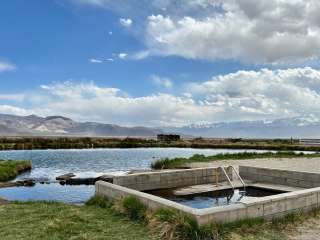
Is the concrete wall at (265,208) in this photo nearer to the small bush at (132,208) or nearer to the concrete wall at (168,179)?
the small bush at (132,208)

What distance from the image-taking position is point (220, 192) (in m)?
14.2

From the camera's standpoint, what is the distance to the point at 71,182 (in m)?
21.5

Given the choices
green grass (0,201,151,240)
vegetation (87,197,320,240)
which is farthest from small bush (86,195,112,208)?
vegetation (87,197,320,240)

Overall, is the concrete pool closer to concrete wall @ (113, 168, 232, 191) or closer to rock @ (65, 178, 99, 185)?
concrete wall @ (113, 168, 232, 191)

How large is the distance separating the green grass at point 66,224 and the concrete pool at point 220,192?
32.6 inches

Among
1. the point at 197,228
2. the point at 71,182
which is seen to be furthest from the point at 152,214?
the point at 71,182

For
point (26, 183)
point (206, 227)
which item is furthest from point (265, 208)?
point (26, 183)

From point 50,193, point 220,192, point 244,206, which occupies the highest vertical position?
point 244,206

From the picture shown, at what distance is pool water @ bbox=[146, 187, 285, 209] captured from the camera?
40.0ft

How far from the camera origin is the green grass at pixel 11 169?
24.2 meters

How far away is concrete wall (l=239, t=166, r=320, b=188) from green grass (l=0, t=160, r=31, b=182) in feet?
49.2

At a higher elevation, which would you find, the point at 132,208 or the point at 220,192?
the point at 132,208

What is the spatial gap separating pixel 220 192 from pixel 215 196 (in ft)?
2.61

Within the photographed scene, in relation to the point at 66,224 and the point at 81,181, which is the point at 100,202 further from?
the point at 81,181
